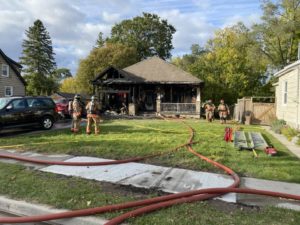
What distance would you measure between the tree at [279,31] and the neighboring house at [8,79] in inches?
1048

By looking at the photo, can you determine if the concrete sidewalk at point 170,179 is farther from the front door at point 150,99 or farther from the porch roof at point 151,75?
the front door at point 150,99

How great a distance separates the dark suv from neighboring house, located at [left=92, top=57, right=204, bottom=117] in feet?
40.8

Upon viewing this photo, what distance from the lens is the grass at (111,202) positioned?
4.17 m

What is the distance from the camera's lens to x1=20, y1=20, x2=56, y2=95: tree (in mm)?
58344

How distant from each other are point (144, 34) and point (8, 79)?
30771mm

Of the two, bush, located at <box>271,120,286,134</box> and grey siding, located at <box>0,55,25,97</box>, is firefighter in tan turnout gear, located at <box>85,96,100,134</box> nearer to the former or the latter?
bush, located at <box>271,120,286,134</box>

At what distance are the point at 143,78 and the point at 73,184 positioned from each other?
22549mm

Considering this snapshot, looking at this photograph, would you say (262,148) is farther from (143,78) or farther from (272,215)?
(143,78)

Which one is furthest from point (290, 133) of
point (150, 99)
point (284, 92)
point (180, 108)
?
point (150, 99)

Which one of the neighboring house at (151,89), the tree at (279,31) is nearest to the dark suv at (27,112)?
the neighboring house at (151,89)

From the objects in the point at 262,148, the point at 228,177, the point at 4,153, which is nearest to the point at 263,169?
the point at 228,177

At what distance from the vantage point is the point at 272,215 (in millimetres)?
4375

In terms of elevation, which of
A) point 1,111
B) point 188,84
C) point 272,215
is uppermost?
point 188,84

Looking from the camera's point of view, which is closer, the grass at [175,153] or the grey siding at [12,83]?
the grass at [175,153]
